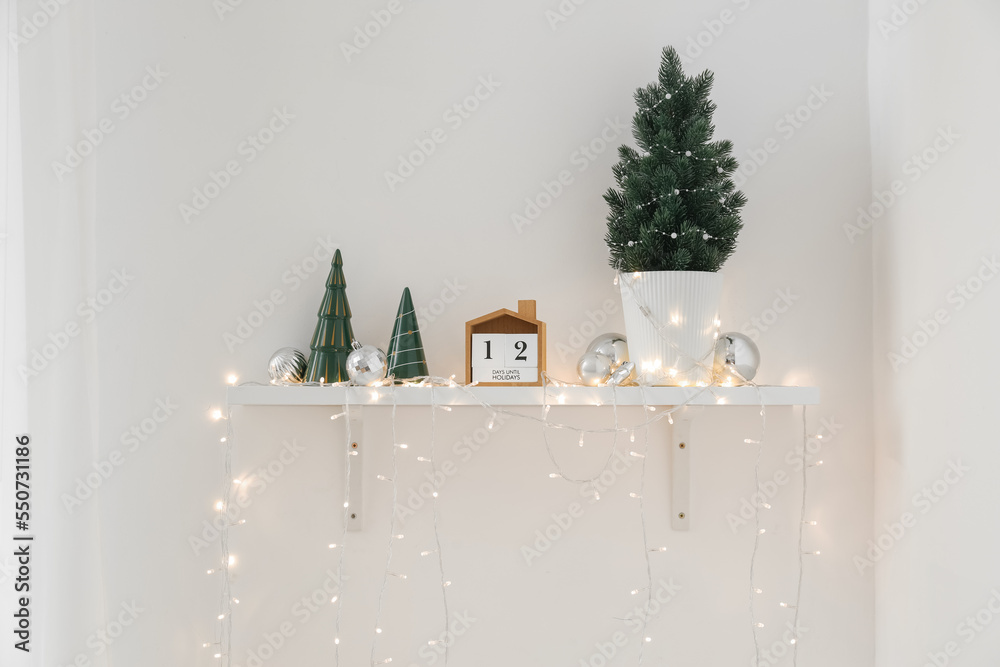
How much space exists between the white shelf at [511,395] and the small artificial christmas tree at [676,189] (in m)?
0.21

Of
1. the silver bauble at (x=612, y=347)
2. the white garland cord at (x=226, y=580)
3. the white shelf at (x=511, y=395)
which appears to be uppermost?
the silver bauble at (x=612, y=347)

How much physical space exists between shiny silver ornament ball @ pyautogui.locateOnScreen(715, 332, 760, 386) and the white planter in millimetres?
16

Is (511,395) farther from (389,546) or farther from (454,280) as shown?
(389,546)

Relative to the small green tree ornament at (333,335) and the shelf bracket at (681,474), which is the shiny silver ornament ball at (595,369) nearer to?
the shelf bracket at (681,474)

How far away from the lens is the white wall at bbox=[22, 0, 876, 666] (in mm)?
1175

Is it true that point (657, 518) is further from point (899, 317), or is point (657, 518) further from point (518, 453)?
point (899, 317)

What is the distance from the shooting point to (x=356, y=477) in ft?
3.85

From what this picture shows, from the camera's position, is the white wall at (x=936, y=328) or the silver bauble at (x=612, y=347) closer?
the white wall at (x=936, y=328)

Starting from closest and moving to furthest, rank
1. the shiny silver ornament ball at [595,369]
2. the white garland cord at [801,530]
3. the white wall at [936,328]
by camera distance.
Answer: the white wall at [936,328] < the shiny silver ornament ball at [595,369] < the white garland cord at [801,530]

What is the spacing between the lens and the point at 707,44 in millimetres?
1215

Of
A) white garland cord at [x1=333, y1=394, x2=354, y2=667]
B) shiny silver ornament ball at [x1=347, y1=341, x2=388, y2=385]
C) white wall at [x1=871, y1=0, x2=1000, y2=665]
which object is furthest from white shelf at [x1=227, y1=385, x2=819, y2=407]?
white wall at [x1=871, y1=0, x2=1000, y2=665]

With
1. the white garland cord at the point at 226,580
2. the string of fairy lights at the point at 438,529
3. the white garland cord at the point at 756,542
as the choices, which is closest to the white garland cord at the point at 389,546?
the string of fairy lights at the point at 438,529

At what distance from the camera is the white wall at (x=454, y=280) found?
1175mm

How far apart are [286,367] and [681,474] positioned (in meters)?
0.72
